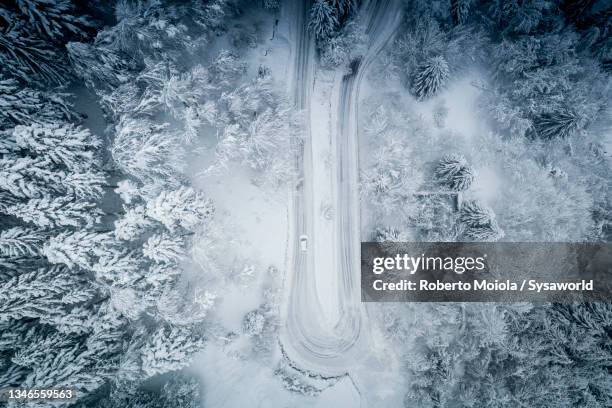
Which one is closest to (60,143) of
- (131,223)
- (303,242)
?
(131,223)

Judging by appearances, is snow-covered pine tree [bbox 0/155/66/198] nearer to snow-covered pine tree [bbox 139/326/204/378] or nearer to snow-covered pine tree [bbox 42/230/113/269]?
snow-covered pine tree [bbox 42/230/113/269]

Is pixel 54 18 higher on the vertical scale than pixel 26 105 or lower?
higher

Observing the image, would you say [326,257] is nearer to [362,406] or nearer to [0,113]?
[362,406]

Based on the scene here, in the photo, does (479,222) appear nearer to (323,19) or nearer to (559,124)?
(559,124)

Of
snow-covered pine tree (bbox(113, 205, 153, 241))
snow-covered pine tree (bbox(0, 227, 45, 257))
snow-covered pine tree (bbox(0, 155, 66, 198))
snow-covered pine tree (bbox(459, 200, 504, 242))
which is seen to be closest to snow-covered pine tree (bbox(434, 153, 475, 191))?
snow-covered pine tree (bbox(459, 200, 504, 242))

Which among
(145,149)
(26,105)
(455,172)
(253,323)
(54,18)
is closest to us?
(26,105)

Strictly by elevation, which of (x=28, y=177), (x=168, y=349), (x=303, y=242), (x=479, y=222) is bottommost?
(x=168, y=349)

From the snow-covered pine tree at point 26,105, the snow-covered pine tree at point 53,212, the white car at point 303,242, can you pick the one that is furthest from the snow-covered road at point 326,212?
the snow-covered pine tree at point 26,105

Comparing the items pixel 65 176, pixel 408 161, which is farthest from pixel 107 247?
pixel 408 161
